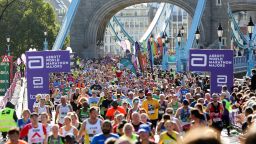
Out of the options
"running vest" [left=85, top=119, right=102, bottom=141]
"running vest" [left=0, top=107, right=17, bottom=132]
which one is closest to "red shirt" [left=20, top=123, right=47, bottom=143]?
"running vest" [left=85, top=119, right=102, bottom=141]

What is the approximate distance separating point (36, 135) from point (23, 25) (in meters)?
62.5

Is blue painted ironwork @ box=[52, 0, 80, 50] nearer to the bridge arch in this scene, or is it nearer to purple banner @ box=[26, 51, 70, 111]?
the bridge arch

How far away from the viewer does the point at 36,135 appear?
12688 mm

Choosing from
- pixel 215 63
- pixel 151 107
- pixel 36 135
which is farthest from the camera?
pixel 215 63

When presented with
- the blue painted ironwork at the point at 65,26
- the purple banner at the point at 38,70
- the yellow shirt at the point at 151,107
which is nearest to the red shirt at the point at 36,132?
the yellow shirt at the point at 151,107

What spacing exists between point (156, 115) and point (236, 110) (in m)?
2.08

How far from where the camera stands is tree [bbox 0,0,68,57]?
7362 cm

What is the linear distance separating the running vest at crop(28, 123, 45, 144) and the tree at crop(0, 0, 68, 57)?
60.4 metres

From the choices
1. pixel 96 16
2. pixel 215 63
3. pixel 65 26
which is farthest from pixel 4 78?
pixel 96 16

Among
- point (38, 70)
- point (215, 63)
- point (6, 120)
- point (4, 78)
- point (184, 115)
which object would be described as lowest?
point (6, 120)

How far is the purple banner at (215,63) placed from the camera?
21266 mm

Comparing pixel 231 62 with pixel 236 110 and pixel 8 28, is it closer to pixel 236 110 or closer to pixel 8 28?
pixel 236 110

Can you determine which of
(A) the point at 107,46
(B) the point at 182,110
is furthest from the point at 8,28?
(A) the point at 107,46

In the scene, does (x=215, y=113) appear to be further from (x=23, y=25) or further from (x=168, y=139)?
(x=23, y=25)
